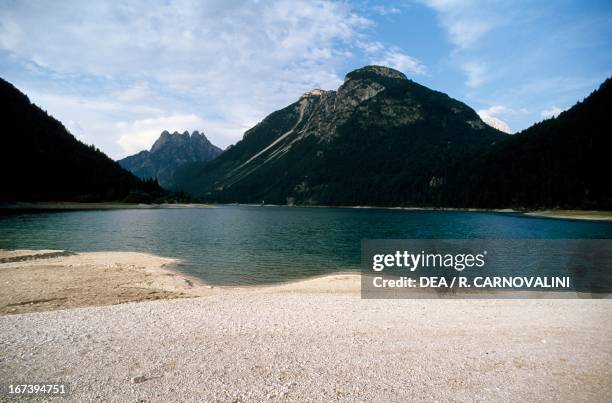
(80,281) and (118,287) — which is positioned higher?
(80,281)

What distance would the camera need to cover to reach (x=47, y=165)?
151875 millimetres

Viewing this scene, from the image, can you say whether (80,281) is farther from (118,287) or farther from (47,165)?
(47,165)

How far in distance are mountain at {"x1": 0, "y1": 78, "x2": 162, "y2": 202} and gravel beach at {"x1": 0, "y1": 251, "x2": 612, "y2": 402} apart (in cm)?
15057

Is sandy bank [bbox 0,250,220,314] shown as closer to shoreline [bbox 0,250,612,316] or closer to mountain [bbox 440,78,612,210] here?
shoreline [bbox 0,250,612,316]

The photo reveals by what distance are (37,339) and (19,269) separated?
17.2 meters

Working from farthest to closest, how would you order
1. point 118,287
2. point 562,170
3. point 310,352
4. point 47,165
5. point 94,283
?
point 562,170 < point 47,165 < point 94,283 < point 118,287 < point 310,352

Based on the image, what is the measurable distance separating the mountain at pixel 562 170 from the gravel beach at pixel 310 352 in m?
159

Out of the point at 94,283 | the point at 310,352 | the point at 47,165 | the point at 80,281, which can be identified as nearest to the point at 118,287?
the point at 94,283

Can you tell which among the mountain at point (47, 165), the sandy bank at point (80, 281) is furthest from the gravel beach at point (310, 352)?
the mountain at point (47, 165)

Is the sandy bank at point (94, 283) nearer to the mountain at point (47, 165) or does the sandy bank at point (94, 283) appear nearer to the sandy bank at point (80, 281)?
the sandy bank at point (80, 281)

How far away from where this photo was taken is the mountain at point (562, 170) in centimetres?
15200

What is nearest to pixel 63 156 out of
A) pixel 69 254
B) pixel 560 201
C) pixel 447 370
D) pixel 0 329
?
pixel 69 254

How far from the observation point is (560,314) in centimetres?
1522

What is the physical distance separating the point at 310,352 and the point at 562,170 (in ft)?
660
